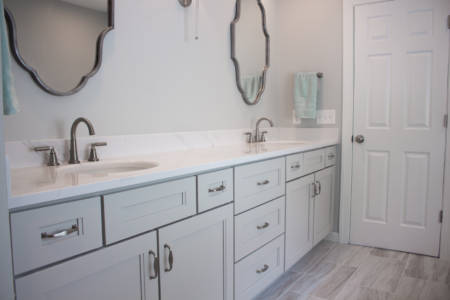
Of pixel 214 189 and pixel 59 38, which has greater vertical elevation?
pixel 59 38

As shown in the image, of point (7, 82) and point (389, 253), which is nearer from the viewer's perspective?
point (7, 82)

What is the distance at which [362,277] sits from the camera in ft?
7.80

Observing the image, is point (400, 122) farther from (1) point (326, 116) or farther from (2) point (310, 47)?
(2) point (310, 47)

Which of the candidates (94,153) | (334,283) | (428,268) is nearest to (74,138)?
(94,153)

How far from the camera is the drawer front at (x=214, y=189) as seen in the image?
147cm

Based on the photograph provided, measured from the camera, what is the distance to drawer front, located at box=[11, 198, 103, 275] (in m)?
0.88

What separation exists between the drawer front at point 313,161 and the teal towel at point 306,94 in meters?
0.45

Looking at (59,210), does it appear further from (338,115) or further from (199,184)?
(338,115)

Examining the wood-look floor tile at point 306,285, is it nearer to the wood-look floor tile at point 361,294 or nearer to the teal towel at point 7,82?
the wood-look floor tile at point 361,294

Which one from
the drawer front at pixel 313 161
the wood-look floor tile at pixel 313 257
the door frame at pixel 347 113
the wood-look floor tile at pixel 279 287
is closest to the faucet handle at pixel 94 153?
the wood-look floor tile at pixel 279 287

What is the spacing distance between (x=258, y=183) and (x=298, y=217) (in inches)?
25.2

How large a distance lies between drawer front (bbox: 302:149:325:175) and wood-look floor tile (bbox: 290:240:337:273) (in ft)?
2.30

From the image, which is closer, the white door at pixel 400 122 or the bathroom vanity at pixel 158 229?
the bathroom vanity at pixel 158 229

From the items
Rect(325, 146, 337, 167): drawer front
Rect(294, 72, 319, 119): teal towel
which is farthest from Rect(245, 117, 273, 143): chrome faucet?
Rect(325, 146, 337, 167): drawer front
